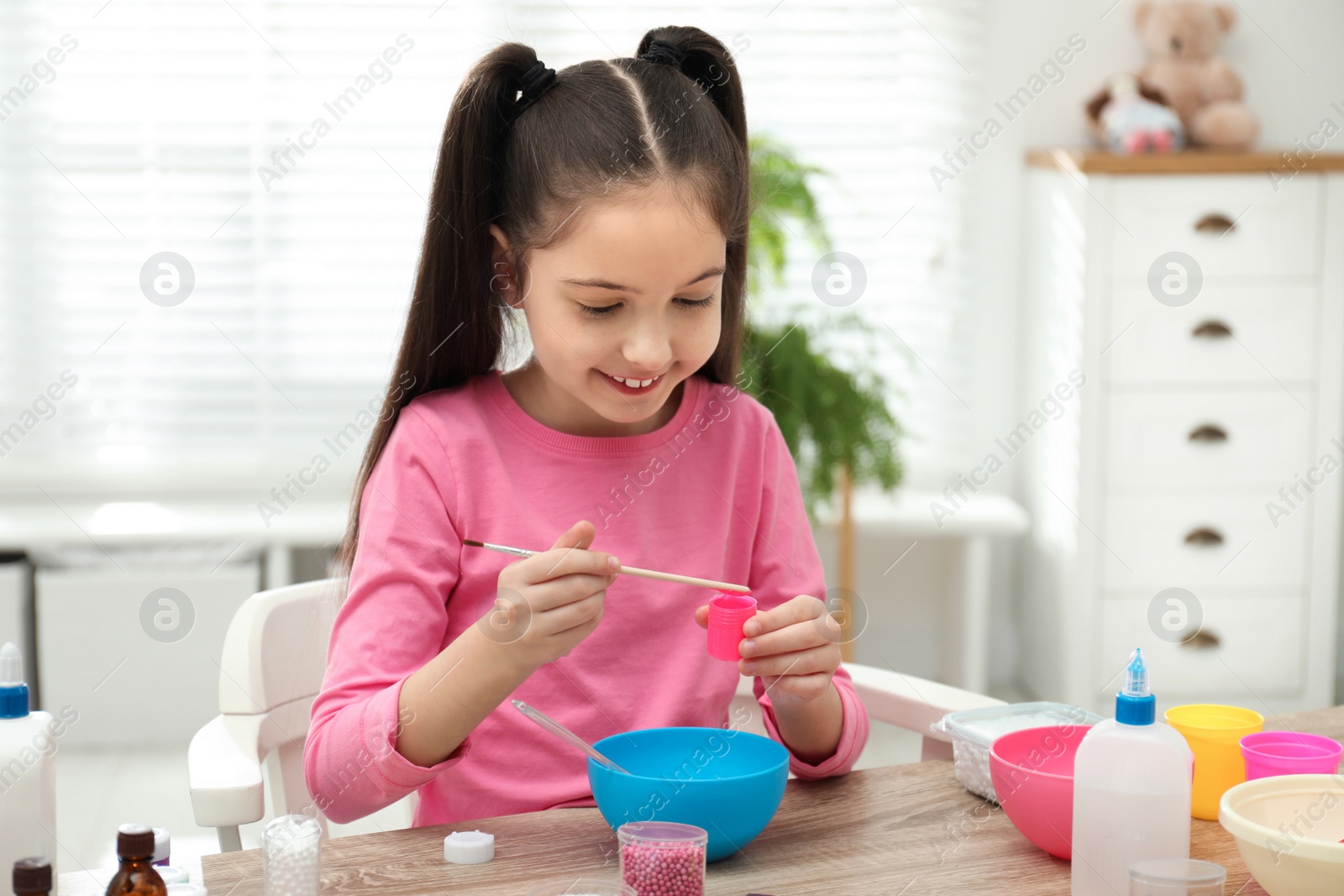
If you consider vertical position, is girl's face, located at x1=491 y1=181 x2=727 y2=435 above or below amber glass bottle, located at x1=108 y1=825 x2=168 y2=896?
above

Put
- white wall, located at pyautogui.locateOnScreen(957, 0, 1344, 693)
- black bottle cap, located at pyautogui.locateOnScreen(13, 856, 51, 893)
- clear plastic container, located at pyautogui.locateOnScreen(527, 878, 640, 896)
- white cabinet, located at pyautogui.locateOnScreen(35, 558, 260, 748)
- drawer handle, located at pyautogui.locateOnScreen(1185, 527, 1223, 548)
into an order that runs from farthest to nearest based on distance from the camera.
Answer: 1. white wall, located at pyautogui.locateOnScreen(957, 0, 1344, 693)
2. drawer handle, located at pyautogui.locateOnScreen(1185, 527, 1223, 548)
3. white cabinet, located at pyautogui.locateOnScreen(35, 558, 260, 748)
4. clear plastic container, located at pyautogui.locateOnScreen(527, 878, 640, 896)
5. black bottle cap, located at pyautogui.locateOnScreen(13, 856, 51, 893)

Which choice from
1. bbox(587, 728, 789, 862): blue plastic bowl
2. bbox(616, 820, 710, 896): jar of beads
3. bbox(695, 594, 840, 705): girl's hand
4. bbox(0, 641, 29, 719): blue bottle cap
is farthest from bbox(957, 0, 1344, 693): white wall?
bbox(0, 641, 29, 719): blue bottle cap

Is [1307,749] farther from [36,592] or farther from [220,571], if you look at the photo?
[36,592]

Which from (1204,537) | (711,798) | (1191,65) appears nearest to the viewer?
(711,798)

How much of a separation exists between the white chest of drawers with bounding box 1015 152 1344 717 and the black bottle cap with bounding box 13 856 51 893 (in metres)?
2.62

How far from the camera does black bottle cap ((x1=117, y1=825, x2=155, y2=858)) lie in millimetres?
733

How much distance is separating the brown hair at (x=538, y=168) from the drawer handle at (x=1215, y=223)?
202 centimetres

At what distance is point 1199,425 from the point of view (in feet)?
9.85

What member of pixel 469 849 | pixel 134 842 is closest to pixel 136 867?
pixel 134 842

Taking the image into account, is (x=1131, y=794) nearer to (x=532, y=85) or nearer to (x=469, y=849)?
(x=469, y=849)

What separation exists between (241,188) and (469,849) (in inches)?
100

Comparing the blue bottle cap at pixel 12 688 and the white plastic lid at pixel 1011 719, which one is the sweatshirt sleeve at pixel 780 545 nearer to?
the white plastic lid at pixel 1011 719

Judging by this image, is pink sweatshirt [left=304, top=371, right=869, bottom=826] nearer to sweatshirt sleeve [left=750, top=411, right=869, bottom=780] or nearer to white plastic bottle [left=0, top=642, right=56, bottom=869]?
sweatshirt sleeve [left=750, top=411, right=869, bottom=780]

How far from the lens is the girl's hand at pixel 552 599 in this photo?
3.12ft
